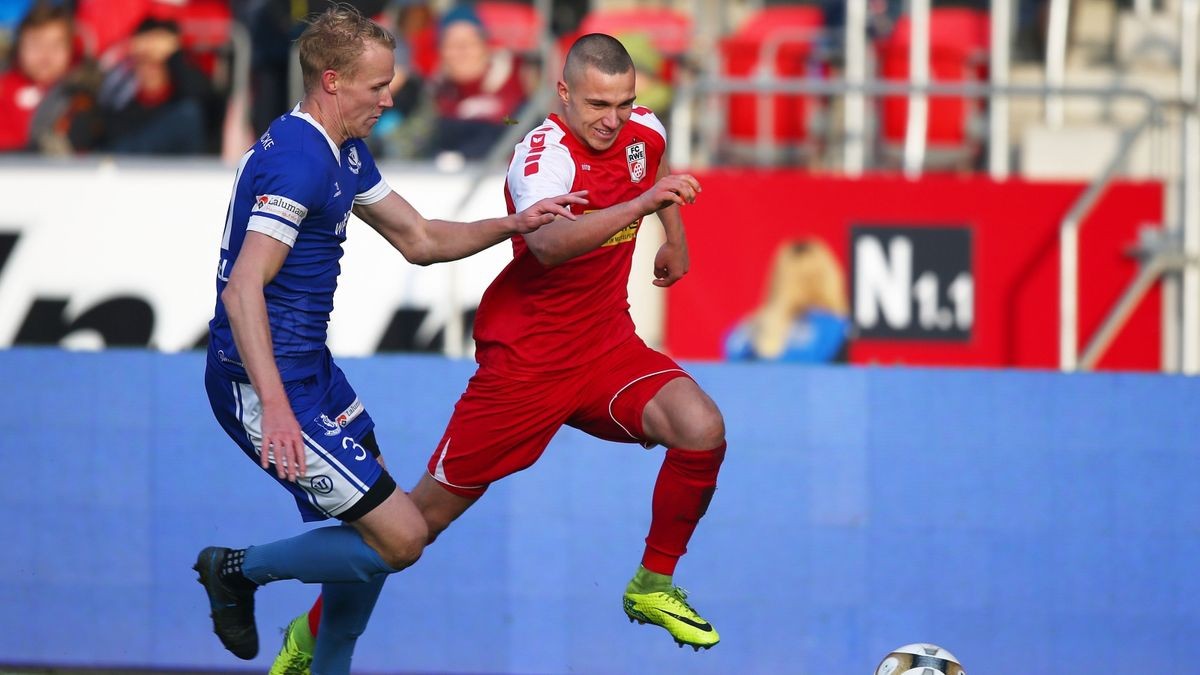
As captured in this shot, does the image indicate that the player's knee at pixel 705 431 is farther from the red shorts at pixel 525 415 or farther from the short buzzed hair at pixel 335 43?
the short buzzed hair at pixel 335 43

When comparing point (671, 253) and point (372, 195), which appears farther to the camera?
point (671, 253)

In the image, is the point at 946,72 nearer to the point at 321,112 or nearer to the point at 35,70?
the point at 35,70

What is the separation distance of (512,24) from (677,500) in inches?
248

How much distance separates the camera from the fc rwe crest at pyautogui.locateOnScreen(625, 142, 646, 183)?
5574 millimetres

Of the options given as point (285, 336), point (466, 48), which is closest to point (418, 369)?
point (285, 336)

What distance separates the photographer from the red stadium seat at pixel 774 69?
10711 millimetres

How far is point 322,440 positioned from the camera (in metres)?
5.15

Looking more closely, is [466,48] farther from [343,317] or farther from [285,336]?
[285,336]

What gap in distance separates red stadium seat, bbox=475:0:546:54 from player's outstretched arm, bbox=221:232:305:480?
18.9ft

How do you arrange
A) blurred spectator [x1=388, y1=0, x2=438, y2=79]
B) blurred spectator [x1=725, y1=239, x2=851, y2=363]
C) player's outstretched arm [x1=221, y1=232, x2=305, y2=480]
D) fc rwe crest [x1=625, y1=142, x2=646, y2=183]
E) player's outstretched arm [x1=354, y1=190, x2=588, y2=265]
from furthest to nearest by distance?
Answer: blurred spectator [x1=388, y1=0, x2=438, y2=79] < blurred spectator [x1=725, y1=239, x2=851, y2=363] < fc rwe crest [x1=625, y1=142, x2=646, y2=183] < player's outstretched arm [x1=354, y1=190, x2=588, y2=265] < player's outstretched arm [x1=221, y1=232, x2=305, y2=480]

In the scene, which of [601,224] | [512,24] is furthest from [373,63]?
[512,24]

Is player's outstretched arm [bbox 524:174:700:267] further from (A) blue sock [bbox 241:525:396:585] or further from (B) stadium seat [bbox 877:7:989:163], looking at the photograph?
(B) stadium seat [bbox 877:7:989:163]

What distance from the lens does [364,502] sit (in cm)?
520

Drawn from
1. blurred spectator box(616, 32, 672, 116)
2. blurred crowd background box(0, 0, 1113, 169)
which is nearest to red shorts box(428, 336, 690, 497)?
blurred crowd background box(0, 0, 1113, 169)
